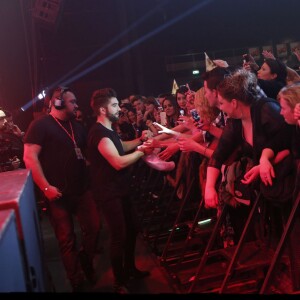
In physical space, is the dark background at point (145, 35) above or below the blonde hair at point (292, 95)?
above

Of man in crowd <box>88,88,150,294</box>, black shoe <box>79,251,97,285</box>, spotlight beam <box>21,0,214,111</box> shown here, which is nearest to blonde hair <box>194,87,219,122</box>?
man in crowd <box>88,88,150,294</box>

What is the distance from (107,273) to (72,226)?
80cm

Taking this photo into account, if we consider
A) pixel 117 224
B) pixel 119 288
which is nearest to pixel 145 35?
pixel 117 224

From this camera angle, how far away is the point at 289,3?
1712 cm

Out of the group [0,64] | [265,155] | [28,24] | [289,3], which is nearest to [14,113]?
[0,64]

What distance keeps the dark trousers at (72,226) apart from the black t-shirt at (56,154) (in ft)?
0.40

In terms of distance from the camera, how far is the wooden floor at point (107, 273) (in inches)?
155

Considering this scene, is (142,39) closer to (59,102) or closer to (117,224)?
(59,102)

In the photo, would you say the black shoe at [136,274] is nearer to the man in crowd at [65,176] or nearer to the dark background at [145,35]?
the man in crowd at [65,176]

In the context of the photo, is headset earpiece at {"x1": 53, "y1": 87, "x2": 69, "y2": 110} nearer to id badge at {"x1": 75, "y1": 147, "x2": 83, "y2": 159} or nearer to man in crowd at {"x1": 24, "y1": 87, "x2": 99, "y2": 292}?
man in crowd at {"x1": 24, "y1": 87, "x2": 99, "y2": 292}

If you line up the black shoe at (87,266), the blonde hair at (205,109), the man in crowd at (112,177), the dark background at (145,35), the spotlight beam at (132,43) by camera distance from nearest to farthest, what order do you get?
the man in crowd at (112,177) < the blonde hair at (205,109) < the black shoe at (87,266) < the dark background at (145,35) < the spotlight beam at (132,43)

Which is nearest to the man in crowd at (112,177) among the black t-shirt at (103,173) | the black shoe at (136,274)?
the black t-shirt at (103,173)

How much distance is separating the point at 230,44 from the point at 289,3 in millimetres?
2839

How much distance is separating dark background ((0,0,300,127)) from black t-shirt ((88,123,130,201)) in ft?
37.1
